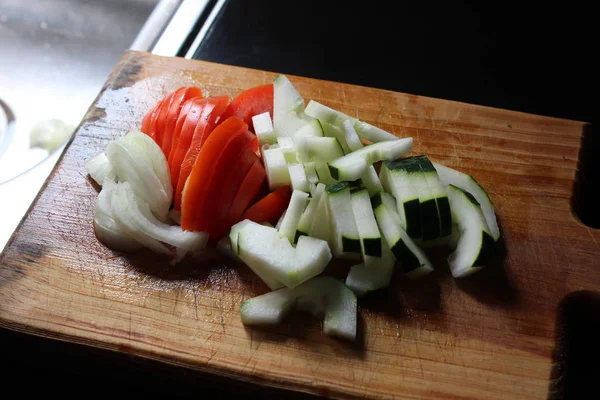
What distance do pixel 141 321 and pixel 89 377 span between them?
1.34ft

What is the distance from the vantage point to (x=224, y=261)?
1974 millimetres

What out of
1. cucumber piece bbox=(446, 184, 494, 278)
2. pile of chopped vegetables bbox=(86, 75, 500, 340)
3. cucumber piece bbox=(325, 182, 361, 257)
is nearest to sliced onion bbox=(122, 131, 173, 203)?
pile of chopped vegetables bbox=(86, 75, 500, 340)

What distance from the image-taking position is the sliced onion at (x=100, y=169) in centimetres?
210

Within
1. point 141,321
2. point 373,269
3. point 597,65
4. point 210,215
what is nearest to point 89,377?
point 141,321

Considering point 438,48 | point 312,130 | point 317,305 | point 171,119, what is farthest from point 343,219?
point 438,48

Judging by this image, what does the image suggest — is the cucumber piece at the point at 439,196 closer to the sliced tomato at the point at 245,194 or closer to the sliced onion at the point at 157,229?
the sliced tomato at the point at 245,194

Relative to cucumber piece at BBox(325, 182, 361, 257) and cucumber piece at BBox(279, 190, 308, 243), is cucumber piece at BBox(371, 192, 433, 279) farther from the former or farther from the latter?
cucumber piece at BBox(279, 190, 308, 243)

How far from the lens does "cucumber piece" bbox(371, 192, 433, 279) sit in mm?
1822

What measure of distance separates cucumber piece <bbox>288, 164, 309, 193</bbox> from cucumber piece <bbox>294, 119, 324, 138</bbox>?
0.51 ft

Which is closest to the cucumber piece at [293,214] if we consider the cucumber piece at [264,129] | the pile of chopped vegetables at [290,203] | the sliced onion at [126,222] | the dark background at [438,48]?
the pile of chopped vegetables at [290,203]

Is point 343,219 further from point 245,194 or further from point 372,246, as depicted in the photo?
point 245,194

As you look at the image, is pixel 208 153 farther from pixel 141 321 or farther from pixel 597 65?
pixel 597 65

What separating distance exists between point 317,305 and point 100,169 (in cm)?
101

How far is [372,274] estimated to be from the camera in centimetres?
187
